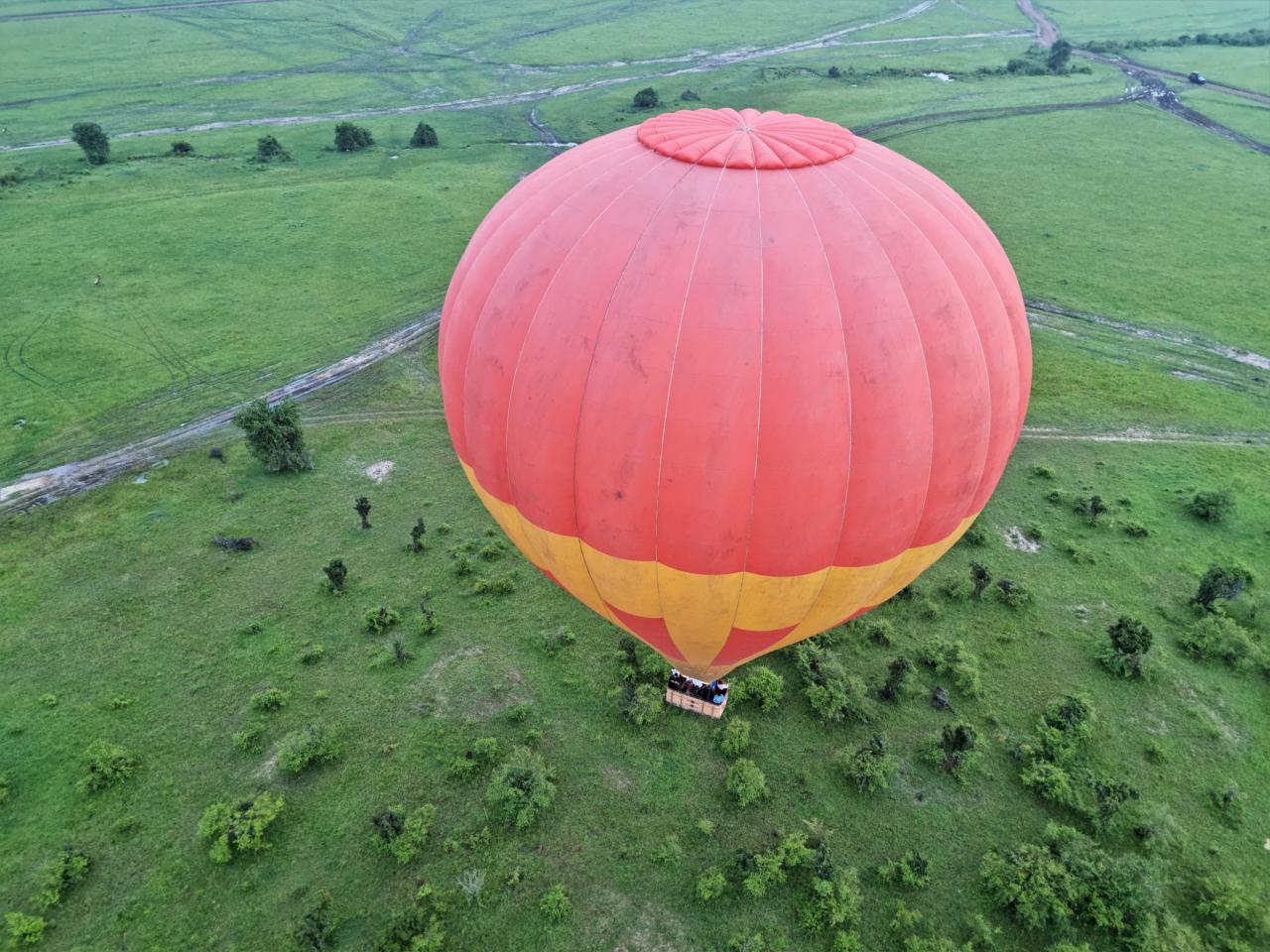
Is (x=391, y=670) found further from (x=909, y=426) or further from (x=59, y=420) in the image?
(x=59, y=420)

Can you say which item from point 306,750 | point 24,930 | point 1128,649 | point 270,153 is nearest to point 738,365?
point 306,750

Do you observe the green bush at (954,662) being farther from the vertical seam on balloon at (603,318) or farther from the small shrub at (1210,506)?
the vertical seam on balloon at (603,318)

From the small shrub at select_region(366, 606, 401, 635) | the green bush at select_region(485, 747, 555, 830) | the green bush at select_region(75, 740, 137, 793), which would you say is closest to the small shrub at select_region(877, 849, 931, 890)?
the green bush at select_region(485, 747, 555, 830)

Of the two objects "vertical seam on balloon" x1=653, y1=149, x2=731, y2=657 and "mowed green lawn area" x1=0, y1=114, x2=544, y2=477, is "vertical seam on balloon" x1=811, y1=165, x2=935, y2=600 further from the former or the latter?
"mowed green lawn area" x1=0, y1=114, x2=544, y2=477

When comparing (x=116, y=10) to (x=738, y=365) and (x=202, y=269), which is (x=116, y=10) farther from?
(x=738, y=365)

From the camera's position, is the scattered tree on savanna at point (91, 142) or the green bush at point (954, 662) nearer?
the green bush at point (954, 662)

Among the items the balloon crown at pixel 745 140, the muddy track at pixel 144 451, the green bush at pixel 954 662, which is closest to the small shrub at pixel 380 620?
the muddy track at pixel 144 451

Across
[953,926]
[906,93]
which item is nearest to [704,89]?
[906,93]
